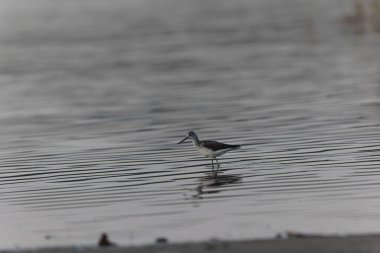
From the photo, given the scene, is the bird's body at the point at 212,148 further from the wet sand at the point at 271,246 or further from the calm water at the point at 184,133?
the wet sand at the point at 271,246

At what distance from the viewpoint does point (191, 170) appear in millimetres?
19594

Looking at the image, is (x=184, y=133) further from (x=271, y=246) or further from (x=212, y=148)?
(x=271, y=246)

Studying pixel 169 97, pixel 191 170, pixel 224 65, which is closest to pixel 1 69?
pixel 224 65

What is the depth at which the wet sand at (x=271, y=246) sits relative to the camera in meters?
11.7

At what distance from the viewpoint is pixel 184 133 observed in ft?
78.6

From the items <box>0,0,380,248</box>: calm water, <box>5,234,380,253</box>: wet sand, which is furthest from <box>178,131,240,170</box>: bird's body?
<box>5,234,380,253</box>: wet sand

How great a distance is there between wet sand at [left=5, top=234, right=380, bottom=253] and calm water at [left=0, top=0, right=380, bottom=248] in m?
1.11

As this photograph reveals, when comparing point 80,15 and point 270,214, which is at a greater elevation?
point 80,15

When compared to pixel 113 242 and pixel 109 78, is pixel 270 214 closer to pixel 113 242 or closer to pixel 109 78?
pixel 113 242

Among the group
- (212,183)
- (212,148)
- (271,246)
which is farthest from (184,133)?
(271,246)

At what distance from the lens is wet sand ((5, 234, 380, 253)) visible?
11.7m

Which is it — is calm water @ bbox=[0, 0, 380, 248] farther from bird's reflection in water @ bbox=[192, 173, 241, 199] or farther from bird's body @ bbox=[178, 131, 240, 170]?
bird's body @ bbox=[178, 131, 240, 170]

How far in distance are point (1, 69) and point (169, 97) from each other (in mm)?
13549

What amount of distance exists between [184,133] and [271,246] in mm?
12083
